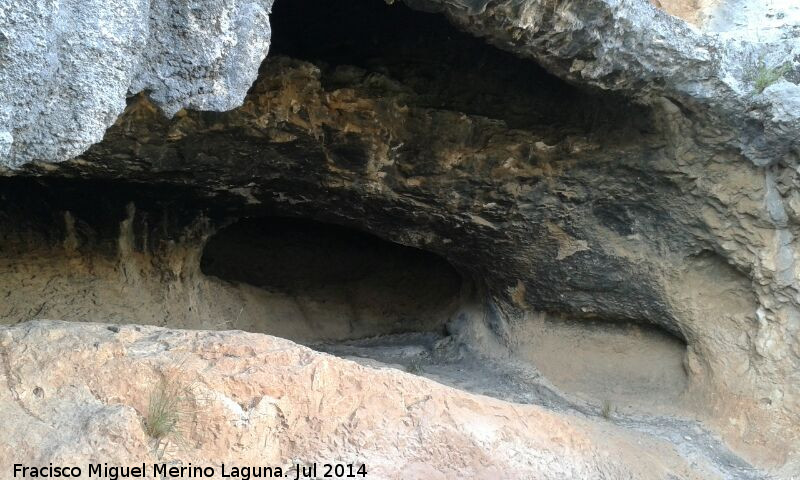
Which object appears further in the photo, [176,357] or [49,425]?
[176,357]

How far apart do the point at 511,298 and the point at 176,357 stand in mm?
2243

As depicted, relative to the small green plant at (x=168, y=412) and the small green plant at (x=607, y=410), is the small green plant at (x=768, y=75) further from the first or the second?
the small green plant at (x=168, y=412)

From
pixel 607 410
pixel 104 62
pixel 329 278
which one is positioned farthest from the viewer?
pixel 329 278

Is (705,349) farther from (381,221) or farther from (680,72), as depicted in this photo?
(381,221)

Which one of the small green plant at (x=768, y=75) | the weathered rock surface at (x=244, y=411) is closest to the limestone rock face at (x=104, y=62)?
the weathered rock surface at (x=244, y=411)

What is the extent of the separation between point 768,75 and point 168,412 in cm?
215

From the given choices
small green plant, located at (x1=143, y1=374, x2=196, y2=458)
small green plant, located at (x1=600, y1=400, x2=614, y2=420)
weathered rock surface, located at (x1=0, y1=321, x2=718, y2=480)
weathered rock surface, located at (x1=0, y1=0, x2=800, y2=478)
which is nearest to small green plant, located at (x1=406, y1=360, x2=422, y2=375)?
weathered rock surface, located at (x1=0, y1=0, x2=800, y2=478)

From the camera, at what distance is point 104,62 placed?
53.7 inches

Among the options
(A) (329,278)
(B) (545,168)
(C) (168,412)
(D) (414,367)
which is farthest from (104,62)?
(A) (329,278)

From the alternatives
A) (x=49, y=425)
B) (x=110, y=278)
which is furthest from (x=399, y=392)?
(x=110, y=278)

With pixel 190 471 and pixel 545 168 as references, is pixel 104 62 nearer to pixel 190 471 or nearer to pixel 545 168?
pixel 190 471

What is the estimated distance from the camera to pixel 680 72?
249 cm

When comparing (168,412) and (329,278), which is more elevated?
(168,412)

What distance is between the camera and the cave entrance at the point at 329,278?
15.1 ft
